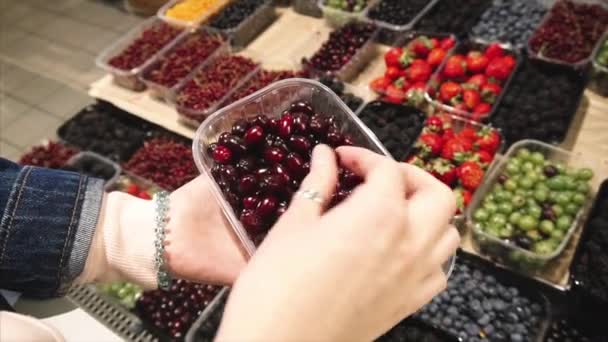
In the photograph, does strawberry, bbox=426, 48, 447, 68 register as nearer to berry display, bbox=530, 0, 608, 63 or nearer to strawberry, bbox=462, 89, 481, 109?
strawberry, bbox=462, 89, 481, 109

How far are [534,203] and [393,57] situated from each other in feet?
2.87

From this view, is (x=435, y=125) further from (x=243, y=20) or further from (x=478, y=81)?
(x=243, y=20)

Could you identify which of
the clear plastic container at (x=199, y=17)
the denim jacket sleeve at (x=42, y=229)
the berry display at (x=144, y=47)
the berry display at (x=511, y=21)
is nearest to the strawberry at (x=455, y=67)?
the berry display at (x=511, y=21)

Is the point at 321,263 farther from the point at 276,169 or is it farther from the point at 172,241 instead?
the point at 172,241

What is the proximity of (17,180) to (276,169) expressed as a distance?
551 millimetres

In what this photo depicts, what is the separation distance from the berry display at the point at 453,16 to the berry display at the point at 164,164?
118cm

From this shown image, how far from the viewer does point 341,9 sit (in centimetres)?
226

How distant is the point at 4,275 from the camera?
3.15ft

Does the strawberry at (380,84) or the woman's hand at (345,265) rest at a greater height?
the woman's hand at (345,265)

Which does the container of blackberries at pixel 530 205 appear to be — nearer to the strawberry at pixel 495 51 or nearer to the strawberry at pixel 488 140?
the strawberry at pixel 488 140

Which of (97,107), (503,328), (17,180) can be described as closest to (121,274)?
(17,180)

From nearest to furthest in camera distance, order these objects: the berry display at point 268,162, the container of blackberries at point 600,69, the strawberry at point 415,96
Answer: the berry display at point 268,162, the container of blackberries at point 600,69, the strawberry at point 415,96

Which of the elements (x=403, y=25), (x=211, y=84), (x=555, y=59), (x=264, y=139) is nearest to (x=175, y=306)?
(x=264, y=139)

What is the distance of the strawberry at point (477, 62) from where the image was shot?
74.6 inches
